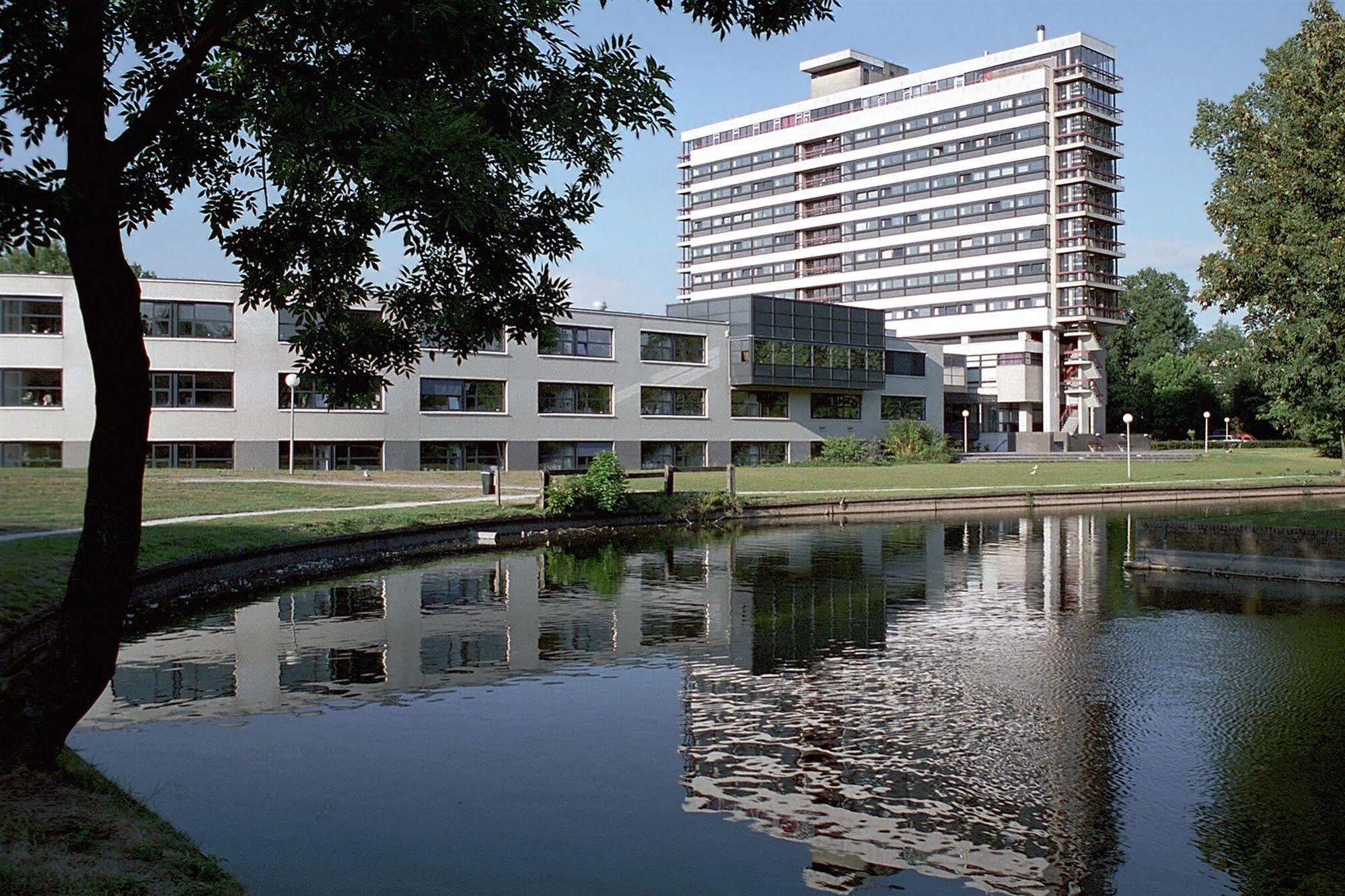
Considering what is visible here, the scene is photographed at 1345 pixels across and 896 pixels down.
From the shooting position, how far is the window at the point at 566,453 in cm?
6172

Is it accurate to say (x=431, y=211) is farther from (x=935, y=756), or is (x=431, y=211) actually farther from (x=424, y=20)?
(x=935, y=756)

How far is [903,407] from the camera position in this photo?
80875 mm

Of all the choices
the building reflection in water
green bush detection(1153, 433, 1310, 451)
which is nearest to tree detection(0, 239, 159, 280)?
the building reflection in water

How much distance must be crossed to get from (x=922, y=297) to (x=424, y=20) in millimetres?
95038

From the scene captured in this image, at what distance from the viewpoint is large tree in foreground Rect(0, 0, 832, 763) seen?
24.5 ft

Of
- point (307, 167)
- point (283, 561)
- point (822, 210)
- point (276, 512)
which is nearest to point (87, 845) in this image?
point (307, 167)

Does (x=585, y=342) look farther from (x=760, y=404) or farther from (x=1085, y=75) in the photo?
(x=1085, y=75)

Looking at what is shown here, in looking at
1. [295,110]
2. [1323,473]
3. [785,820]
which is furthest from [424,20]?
[1323,473]

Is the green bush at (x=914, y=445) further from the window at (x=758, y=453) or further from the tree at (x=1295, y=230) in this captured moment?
the tree at (x=1295, y=230)

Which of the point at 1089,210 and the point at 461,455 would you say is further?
the point at 1089,210

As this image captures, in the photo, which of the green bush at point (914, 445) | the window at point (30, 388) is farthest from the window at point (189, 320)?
the green bush at point (914, 445)

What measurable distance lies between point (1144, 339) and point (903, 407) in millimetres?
67228

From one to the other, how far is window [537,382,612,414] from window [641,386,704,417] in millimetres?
2615

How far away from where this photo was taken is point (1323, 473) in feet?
183
